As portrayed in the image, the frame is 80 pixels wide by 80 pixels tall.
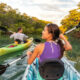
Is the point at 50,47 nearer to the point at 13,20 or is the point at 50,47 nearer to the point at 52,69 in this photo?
the point at 52,69

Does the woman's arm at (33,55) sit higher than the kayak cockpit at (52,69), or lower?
higher

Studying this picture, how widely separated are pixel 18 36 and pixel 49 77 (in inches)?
325

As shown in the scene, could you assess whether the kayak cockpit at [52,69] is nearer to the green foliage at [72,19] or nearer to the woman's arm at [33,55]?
the woman's arm at [33,55]

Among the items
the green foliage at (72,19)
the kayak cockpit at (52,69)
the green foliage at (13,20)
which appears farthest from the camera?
the green foliage at (13,20)

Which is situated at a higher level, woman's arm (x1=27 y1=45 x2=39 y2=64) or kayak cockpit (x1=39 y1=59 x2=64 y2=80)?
woman's arm (x1=27 y1=45 x2=39 y2=64)

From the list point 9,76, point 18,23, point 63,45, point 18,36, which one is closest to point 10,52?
point 18,36

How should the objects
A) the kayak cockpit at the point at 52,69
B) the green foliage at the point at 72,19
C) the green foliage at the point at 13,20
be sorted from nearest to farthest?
the kayak cockpit at the point at 52,69, the green foliage at the point at 72,19, the green foliage at the point at 13,20

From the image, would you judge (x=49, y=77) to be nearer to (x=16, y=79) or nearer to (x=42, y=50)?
(x=42, y=50)

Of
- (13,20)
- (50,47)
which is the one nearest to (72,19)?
(13,20)

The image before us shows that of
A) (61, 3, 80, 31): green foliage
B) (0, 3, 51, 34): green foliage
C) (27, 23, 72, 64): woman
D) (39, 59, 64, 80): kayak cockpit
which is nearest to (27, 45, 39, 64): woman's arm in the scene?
(27, 23, 72, 64): woman

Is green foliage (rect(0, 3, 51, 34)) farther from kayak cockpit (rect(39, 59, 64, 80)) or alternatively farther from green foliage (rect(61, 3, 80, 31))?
kayak cockpit (rect(39, 59, 64, 80))

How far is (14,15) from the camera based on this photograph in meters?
44.3

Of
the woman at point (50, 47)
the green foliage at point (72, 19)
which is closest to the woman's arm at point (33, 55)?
the woman at point (50, 47)

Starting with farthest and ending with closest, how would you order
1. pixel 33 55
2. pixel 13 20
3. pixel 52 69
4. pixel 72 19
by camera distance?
1. pixel 13 20
2. pixel 72 19
3. pixel 33 55
4. pixel 52 69
